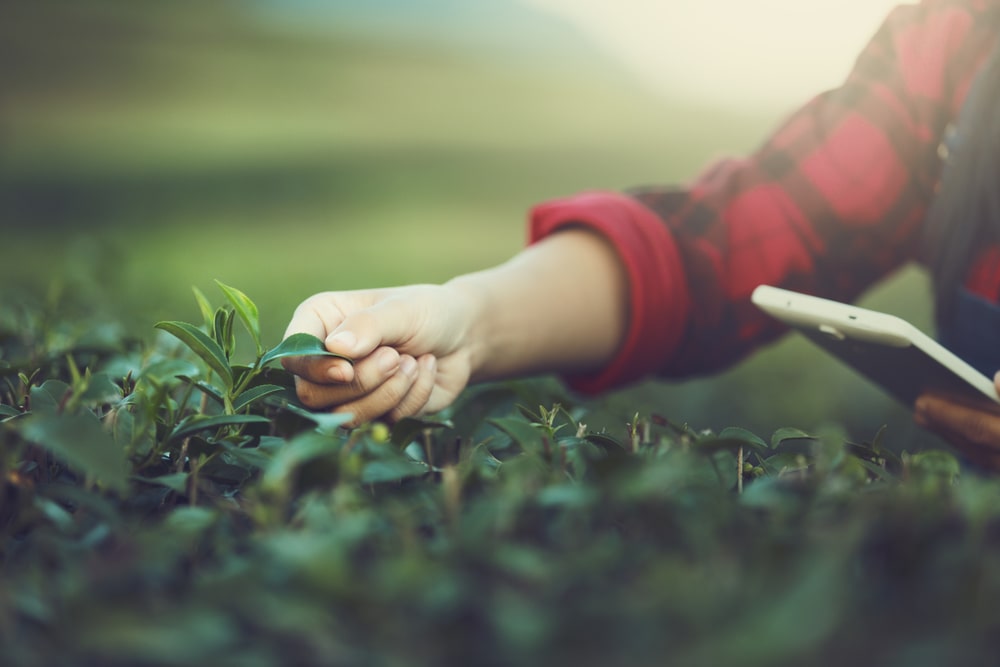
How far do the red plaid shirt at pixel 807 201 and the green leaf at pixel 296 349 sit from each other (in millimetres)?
728

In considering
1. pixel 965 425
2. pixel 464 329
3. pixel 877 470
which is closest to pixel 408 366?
pixel 464 329

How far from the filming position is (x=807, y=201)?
1.57 m

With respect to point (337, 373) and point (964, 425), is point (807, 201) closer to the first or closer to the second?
point (964, 425)

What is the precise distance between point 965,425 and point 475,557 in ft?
3.12

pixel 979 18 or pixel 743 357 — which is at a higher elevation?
pixel 979 18

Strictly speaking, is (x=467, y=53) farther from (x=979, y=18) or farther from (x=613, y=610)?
(x=613, y=610)

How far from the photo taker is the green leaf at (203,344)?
2.62ft

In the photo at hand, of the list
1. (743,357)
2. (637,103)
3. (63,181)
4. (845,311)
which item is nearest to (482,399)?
(845,311)

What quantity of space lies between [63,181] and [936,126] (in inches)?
205

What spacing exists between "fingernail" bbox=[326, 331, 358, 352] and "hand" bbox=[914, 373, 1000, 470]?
81cm

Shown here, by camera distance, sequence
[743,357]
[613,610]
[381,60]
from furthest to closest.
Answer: [381,60] → [743,357] → [613,610]

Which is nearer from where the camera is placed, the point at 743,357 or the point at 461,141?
the point at 743,357

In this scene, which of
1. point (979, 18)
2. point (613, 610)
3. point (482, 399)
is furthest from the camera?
point (979, 18)

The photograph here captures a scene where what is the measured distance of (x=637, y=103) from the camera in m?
8.19
